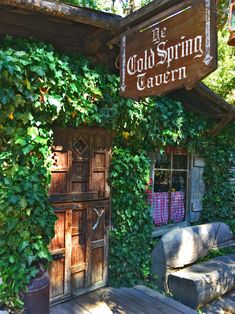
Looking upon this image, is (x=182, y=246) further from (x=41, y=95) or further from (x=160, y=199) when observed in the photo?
(x=41, y=95)

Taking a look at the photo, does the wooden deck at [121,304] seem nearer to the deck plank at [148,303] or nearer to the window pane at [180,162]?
the deck plank at [148,303]

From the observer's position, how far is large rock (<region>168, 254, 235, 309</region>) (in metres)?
4.44

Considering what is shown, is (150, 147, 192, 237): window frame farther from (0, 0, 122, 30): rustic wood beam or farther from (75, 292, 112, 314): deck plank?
(0, 0, 122, 30): rustic wood beam

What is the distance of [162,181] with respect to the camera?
5.84 metres

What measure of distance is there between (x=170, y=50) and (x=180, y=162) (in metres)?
3.90

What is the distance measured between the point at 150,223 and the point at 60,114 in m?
2.47

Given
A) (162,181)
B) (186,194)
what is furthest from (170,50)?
(186,194)

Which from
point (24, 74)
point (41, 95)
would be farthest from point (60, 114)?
point (24, 74)

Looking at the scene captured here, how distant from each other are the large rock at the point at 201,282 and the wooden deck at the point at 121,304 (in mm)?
297

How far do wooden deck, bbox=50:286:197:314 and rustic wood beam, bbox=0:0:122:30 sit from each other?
348 cm

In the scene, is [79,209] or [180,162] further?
[180,162]

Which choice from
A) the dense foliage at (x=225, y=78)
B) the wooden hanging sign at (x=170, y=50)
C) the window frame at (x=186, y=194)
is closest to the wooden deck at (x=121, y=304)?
the window frame at (x=186, y=194)

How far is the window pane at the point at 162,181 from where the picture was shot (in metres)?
5.71

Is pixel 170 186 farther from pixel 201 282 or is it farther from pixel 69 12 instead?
pixel 69 12
